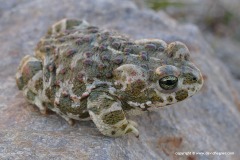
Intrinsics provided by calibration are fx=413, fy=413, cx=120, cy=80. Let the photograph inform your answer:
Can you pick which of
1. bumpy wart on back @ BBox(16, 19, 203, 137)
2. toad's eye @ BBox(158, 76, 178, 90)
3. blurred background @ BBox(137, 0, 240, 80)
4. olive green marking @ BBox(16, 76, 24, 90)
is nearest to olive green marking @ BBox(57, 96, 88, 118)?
bumpy wart on back @ BBox(16, 19, 203, 137)

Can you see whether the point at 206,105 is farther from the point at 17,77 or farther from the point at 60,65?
the point at 17,77

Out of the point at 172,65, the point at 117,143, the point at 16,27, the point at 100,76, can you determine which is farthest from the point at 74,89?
the point at 16,27

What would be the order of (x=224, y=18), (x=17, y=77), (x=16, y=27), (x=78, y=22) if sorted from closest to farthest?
(x=17, y=77), (x=78, y=22), (x=16, y=27), (x=224, y=18)

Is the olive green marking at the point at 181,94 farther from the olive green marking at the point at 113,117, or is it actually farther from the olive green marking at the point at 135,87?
the olive green marking at the point at 113,117

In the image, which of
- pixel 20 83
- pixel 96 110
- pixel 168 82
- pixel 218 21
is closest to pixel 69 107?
pixel 96 110

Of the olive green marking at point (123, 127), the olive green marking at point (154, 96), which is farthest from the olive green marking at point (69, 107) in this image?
the olive green marking at point (154, 96)
